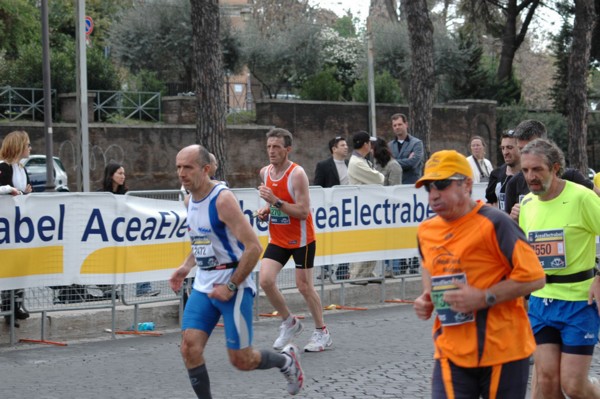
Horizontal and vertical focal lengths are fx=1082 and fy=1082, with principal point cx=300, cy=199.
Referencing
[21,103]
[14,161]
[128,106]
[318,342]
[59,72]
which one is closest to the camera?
[318,342]

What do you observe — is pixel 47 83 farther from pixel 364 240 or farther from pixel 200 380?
pixel 200 380

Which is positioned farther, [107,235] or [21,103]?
[21,103]

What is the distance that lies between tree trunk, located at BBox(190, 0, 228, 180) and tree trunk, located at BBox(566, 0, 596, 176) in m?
13.1

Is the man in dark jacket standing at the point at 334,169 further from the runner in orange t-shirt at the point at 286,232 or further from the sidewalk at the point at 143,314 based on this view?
the runner in orange t-shirt at the point at 286,232

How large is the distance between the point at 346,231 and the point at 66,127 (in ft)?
63.0

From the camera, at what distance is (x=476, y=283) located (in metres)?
4.84

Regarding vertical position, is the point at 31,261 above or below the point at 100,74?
below

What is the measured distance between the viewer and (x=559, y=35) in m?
46.9

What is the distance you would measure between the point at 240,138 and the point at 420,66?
14725 mm

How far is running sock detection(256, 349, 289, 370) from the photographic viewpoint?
720cm

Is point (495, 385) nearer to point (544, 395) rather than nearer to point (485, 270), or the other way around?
point (485, 270)

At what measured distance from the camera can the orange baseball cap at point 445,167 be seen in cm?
482

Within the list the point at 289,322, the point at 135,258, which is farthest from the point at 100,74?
the point at 289,322

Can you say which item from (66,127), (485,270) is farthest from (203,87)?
(66,127)
